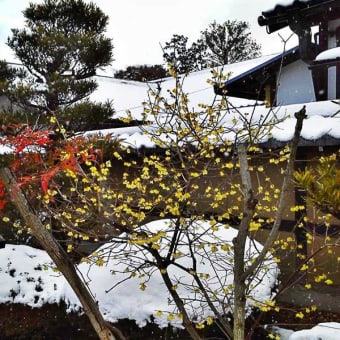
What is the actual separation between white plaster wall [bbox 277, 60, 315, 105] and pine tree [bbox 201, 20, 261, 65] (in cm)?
1478

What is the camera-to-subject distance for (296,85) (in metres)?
Result: 8.30

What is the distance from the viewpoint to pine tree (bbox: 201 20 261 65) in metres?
23.0

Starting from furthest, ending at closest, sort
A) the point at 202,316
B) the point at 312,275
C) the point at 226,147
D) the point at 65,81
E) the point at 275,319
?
1. the point at 65,81
2. the point at 312,275
3. the point at 275,319
4. the point at 226,147
5. the point at 202,316

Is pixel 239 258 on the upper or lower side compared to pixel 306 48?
lower

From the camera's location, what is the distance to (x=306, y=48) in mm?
7324

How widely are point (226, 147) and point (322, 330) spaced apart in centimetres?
238

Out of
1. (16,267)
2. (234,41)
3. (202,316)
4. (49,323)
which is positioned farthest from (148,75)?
(202,316)

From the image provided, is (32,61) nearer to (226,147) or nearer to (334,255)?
(226,147)

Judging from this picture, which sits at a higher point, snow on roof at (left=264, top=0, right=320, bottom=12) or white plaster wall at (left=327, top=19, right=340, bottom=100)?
snow on roof at (left=264, top=0, right=320, bottom=12)

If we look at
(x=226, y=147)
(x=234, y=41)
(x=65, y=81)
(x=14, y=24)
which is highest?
(x=234, y=41)

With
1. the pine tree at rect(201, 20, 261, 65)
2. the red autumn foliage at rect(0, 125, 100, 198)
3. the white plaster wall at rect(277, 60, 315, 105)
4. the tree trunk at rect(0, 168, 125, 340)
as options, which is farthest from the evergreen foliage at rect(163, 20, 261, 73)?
the tree trunk at rect(0, 168, 125, 340)

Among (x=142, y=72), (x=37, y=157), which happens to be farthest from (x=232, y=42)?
(x=37, y=157)

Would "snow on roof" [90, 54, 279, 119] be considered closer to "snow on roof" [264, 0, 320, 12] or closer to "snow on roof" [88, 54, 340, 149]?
"snow on roof" [88, 54, 340, 149]

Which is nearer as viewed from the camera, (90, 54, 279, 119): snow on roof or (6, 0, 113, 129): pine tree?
(6, 0, 113, 129): pine tree
